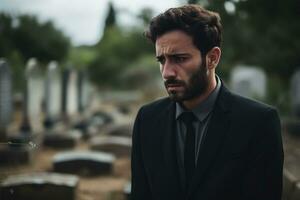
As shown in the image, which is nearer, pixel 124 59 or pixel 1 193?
pixel 1 193

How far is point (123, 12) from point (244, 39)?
2576 cm

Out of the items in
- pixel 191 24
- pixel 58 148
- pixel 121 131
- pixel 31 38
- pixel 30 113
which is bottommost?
pixel 58 148

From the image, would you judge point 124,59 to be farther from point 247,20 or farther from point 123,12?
point 247,20

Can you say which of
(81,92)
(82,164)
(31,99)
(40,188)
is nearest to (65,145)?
(31,99)

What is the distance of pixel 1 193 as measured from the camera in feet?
19.9

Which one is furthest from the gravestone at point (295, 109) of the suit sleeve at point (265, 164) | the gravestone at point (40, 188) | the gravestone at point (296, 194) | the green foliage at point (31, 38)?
the green foliage at point (31, 38)

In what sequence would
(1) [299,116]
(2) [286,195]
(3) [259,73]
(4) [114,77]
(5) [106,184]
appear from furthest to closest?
(4) [114,77], (3) [259,73], (1) [299,116], (5) [106,184], (2) [286,195]

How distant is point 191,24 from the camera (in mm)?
2469

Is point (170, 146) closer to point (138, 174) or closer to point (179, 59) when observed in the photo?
point (138, 174)

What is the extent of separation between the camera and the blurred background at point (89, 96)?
25.6ft

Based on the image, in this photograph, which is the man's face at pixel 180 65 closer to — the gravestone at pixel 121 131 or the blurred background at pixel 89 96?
the blurred background at pixel 89 96

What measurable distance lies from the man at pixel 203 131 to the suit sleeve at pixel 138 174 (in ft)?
0.14

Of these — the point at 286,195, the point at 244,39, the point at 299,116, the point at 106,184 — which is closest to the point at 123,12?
the point at 244,39

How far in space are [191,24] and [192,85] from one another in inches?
11.3
